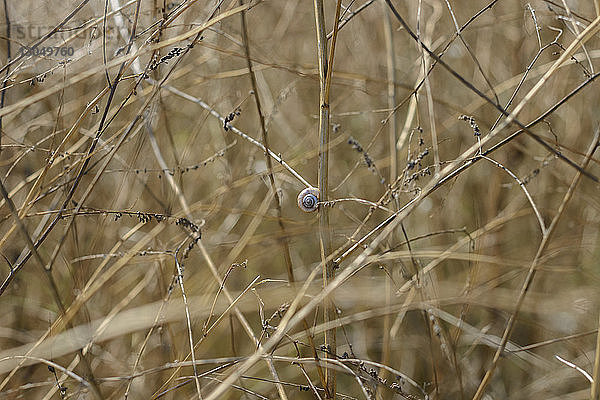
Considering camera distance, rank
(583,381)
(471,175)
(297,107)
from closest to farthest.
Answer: (583,381) → (471,175) → (297,107)

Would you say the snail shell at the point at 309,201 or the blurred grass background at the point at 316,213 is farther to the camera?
the blurred grass background at the point at 316,213

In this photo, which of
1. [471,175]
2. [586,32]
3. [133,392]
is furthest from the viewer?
[471,175]

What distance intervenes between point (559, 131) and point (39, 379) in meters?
1.16

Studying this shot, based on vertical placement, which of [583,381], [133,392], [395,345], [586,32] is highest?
[586,32]

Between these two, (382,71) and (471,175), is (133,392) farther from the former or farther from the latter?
(382,71)

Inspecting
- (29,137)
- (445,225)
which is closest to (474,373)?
(445,225)

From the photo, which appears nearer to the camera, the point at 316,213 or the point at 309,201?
the point at 309,201

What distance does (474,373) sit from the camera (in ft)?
3.78

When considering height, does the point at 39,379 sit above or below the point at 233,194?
below

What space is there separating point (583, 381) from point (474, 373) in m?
0.19

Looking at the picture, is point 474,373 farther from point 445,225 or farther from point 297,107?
point 297,107

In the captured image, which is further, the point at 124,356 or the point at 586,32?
the point at 124,356

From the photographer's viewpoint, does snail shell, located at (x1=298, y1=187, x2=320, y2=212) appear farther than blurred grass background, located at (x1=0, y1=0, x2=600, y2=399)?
No

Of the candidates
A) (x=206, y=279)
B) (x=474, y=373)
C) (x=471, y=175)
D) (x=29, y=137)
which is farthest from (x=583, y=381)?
(x=29, y=137)
